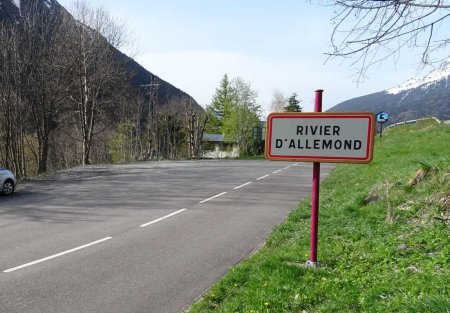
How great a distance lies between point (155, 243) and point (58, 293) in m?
2.81

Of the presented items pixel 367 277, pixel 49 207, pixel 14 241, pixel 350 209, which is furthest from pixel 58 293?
pixel 49 207

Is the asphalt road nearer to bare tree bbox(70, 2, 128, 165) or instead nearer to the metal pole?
the metal pole

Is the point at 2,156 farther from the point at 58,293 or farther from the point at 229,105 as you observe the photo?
the point at 229,105

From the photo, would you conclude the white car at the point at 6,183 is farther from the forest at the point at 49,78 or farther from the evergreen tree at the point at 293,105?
the evergreen tree at the point at 293,105

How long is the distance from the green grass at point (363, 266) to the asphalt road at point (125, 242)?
0.79m

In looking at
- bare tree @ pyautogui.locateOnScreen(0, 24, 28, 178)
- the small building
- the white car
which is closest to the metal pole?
the white car

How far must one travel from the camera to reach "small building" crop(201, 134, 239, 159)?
6788 centimetres

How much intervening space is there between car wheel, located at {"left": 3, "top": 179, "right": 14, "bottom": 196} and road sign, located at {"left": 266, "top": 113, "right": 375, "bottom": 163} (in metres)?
13.2

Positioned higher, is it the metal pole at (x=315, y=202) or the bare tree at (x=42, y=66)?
the bare tree at (x=42, y=66)

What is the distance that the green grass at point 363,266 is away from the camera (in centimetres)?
412

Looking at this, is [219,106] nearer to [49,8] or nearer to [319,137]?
[49,8]

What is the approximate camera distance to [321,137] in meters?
5.02

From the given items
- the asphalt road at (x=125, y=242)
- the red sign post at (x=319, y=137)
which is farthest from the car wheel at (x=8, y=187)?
the red sign post at (x=319, y=137)

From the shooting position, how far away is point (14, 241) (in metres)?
8.09
